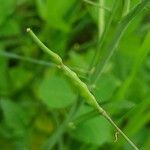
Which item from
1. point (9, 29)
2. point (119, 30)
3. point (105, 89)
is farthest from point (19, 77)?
point (119, 30)

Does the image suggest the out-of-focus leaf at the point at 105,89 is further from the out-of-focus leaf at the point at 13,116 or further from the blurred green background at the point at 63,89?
the out-of-focus leaf at the point at 13,116

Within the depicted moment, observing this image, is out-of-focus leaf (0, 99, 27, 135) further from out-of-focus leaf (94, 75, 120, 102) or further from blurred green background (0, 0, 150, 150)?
out-of-focus leaf (94, 75, 120, 102)

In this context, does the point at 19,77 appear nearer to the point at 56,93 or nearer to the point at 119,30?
the point at 56,93

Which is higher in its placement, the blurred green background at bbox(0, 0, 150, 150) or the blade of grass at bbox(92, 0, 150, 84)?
the blade of grass at bbox(92, 0, 150, 84)

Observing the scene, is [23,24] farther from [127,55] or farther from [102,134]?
[102,134]

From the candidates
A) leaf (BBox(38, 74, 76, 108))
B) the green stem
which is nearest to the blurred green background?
leaf (BBox(38, 74, 76, 108))

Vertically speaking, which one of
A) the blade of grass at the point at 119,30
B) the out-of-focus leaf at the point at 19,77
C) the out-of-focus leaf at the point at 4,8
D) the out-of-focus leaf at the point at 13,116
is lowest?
the out-of-focus leaf at the point at 13,116

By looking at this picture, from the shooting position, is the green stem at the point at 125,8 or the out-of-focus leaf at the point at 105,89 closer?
the green stem at the point at 125,8

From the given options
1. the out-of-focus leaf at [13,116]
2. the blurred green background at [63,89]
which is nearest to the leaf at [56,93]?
the blurred green background at [63,89]
